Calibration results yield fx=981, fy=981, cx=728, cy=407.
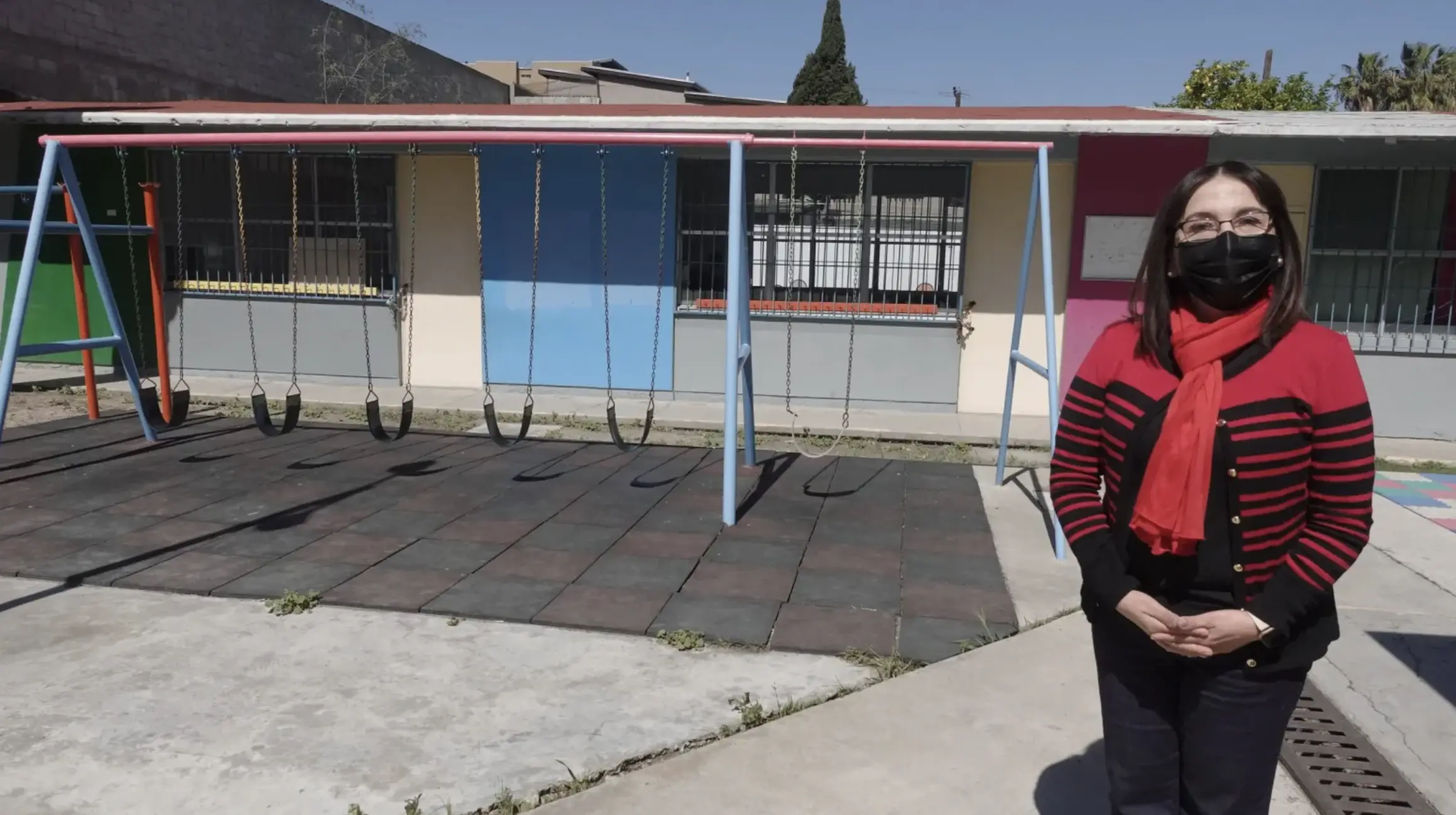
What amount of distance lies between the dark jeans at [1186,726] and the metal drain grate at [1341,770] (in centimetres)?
100

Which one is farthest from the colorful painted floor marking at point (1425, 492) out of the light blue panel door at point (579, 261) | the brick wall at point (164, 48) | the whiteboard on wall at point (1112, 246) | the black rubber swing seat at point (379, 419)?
the brick wall at point (164, 48)

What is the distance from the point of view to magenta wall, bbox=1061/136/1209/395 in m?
8.16

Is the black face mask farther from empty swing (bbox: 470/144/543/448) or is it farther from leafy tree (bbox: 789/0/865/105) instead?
leafy tree (bbox: 789/0/865/105)

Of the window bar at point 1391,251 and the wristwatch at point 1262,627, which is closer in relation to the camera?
the wristwatch at point 1262,627

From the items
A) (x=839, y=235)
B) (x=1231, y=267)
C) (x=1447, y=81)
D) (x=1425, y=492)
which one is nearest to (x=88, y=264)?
(x=839, y=235)

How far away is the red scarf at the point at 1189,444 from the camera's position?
1.70m

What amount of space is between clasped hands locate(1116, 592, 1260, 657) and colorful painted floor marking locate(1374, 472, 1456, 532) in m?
5.28

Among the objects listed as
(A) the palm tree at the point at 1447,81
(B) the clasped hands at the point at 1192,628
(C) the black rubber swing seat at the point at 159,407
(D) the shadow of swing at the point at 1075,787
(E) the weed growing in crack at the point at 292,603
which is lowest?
(D) the shadow of swing at the point at 1075,787

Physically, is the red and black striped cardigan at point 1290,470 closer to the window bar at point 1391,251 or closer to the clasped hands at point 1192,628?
the clasped hands at point 1192,628

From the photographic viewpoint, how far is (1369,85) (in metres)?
28.5

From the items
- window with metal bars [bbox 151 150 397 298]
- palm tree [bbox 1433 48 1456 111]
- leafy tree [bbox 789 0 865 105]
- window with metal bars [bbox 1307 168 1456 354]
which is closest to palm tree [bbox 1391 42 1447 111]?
palm tree [bbox 1433 48 1456 111]

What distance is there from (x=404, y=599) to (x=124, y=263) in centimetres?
745

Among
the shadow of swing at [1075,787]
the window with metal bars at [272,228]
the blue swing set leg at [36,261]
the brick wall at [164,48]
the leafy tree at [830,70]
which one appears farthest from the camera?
the leafy tree at [830,70]

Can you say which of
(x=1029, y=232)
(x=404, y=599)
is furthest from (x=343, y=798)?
(x=1029, y=232)
